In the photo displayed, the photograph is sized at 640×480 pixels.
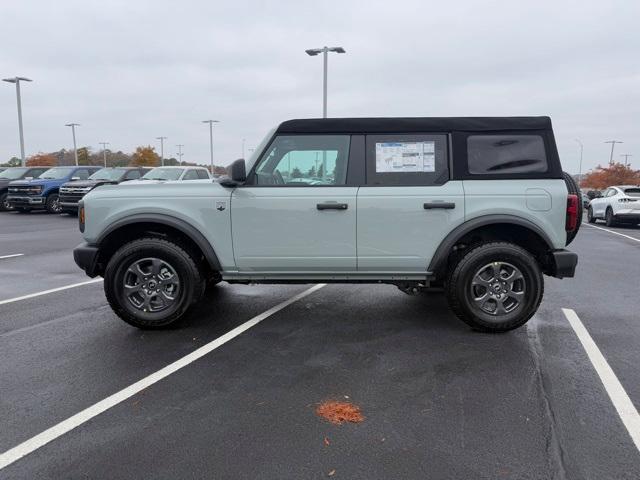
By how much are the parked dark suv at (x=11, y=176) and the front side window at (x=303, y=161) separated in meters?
19.5

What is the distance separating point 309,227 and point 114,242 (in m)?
1.97

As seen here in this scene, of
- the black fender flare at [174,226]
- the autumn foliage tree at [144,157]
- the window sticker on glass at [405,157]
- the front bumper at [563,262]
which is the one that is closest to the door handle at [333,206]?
the window sticker on glass at [405,157]

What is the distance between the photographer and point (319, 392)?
3.37 meters

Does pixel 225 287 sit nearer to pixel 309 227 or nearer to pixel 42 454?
pixel 309 227

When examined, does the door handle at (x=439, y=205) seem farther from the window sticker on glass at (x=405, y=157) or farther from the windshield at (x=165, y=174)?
the windshield at (x=165, y=174)

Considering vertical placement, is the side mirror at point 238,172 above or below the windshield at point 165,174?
below

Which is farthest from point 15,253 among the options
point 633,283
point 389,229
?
point 633,283

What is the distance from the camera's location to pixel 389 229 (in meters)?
4.50

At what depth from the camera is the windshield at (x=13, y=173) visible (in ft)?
71.2

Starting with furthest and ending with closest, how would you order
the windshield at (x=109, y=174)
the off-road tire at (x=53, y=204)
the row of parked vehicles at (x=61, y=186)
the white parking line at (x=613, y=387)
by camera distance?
the off-road tire at (x=53, y=204), the windshield at (x=109, y=174), the row of parked vehicles at (x=61, y=186), the white parking line at (x=613, y=387)

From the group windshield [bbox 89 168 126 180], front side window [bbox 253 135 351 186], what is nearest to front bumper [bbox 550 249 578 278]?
front side window [bbox 253 135 351 186]

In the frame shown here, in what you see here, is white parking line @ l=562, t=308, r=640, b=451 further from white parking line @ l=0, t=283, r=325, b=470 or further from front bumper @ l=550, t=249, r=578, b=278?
white parking line @ l=0, t=283, r=325, b=470

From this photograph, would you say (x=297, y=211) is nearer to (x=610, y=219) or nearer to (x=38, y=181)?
(x=610, y=219)

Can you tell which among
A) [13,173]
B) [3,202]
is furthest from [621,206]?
[13,173]
